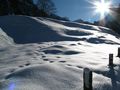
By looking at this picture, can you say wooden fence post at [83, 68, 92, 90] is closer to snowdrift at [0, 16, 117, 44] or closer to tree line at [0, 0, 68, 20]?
snowdrift at [0, 16, 117, 44]

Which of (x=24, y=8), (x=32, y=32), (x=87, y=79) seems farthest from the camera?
(x=24, y=8)

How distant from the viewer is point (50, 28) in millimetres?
16609

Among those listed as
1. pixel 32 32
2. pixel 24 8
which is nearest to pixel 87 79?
Answer: pixel 32 32

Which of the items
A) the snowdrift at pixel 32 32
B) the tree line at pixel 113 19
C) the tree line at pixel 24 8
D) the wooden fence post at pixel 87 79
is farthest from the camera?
the tree line at pixel 113 19

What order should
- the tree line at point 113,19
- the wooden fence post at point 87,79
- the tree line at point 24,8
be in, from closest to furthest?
the wooden fence post at point 87,79
the tree line at point 24,8
the tree line at point 113,19

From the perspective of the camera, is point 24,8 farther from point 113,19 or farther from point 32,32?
point 32,32

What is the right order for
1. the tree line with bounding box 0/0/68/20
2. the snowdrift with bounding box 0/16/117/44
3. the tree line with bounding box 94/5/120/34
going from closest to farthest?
the snowdrift with bounding box 0/16/117/44 < the tree line with bounding box 0/0/68/20 < the tree line with bounding box 94/5/120/34

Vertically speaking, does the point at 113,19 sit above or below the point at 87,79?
above

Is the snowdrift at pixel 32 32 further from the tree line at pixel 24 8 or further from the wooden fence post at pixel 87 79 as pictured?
the tree line at pixel 24 8

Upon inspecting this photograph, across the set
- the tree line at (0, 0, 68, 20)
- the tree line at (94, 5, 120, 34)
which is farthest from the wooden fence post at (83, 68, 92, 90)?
the tree line at (94, 5, 120, 34)

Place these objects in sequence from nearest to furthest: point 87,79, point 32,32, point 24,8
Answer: point 87,79
point 32,32
point 24,8

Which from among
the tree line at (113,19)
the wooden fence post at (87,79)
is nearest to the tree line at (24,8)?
the tree line at (113,19)

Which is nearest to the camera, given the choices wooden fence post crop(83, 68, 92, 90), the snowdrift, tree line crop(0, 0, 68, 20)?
wooden fence post crop(83, 68, 92, 90)

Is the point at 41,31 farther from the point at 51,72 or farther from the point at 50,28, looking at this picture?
the point at 51,72
